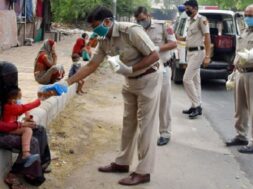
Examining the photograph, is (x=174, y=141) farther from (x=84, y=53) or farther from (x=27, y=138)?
(x=84, y=53)

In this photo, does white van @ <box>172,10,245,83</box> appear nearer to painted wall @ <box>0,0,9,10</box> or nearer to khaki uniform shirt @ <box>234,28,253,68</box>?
khaki uniform shirt @ <box>234,28,253,68</box>

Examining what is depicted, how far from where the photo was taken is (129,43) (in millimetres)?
4457

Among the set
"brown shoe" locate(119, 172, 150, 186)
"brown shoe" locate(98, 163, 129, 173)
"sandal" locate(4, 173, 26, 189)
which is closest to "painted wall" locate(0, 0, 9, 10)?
"brown shoe" locate(98, 163, 129, 173)

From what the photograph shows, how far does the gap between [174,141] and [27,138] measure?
9.21 feet

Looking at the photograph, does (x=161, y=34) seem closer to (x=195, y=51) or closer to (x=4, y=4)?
(x=195, y=51)

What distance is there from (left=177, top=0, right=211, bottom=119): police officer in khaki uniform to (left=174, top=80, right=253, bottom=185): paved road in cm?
43

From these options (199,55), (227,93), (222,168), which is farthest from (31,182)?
(227,93)

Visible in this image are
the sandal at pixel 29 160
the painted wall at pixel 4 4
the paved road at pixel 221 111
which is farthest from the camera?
the painted wall at pixel 4 4

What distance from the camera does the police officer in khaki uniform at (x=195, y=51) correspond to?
310 inches

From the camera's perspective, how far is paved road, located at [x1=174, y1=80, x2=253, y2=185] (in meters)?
5.79

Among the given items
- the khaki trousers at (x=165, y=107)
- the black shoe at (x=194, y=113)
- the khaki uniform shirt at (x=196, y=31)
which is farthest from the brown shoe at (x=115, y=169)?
the khaki uniform shirt at (x=196, y=31)

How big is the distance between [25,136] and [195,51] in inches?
178

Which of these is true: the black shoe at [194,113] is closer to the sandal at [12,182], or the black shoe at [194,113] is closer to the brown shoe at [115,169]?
the brown shoe at [115,169]

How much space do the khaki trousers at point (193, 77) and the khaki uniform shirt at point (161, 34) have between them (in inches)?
62.0
